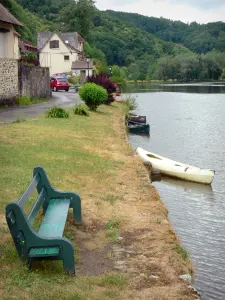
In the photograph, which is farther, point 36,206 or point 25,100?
point 25,100

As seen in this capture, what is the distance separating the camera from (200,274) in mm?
8031

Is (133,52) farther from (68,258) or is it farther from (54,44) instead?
(68,258)

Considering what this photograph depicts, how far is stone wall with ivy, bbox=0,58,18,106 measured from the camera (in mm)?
27891

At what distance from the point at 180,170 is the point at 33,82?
19712mm

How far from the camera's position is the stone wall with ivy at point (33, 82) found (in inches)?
1235

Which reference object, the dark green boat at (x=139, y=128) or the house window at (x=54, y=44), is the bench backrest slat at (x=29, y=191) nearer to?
the dark green boat at (x=139, y=128)

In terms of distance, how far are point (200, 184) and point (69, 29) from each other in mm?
95415

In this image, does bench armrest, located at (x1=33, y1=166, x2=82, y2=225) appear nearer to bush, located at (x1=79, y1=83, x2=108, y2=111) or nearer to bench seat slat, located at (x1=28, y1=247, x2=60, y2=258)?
bench seat slat, located at (x1=28, y1=247, x2=60, y2=258)

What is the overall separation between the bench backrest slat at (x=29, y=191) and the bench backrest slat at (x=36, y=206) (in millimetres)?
224

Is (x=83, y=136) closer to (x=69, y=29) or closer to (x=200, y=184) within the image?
(x=200, y=184)

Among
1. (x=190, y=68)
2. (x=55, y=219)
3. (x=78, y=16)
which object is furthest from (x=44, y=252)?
(x=190, y=68)

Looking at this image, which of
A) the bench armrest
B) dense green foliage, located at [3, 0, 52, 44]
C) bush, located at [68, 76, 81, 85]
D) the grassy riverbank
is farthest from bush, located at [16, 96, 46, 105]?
dense green foliage, located at [3, 0, 52, 44]

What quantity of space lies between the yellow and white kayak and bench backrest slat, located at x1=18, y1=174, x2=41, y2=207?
28.5 feet

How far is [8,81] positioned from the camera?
1125 inches
